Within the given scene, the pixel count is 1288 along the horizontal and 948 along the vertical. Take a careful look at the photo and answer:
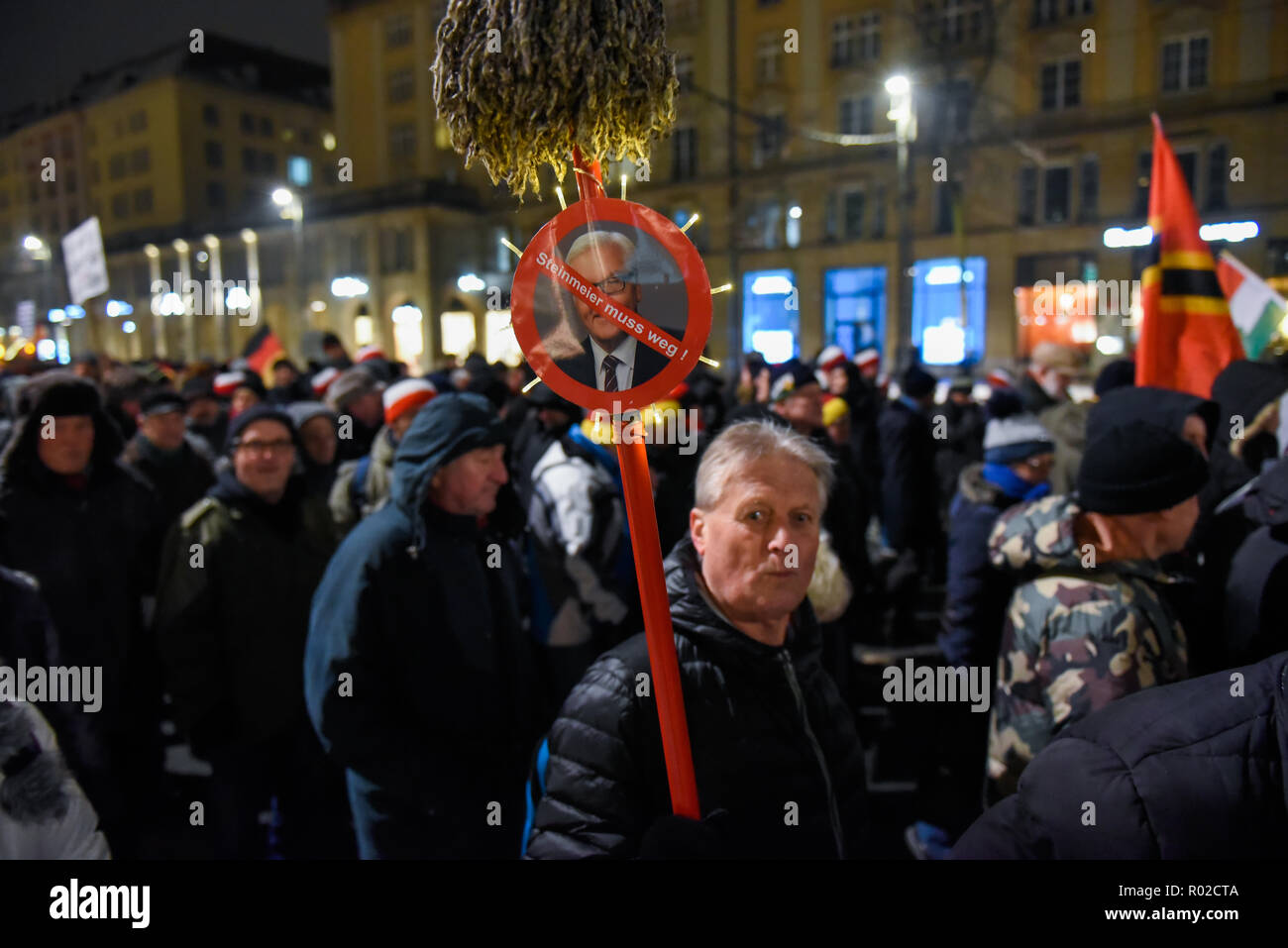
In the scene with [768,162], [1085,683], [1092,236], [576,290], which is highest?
[768,162]

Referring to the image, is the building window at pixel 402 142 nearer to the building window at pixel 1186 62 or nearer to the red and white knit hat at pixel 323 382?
the building window at pixel 1186 62

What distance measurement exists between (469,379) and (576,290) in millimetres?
5992

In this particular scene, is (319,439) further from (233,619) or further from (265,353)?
(265,353)

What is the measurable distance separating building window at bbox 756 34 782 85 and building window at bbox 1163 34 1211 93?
12032mm

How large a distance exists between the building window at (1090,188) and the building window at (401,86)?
81.1 feet

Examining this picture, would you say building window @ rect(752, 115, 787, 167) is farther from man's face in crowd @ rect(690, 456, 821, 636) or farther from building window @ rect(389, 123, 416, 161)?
man's face in crowd @ rect(690, 456, 821, 636)

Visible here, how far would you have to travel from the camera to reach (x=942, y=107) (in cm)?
2753

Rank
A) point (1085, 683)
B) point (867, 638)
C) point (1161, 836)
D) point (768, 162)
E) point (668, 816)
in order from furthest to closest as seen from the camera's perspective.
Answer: point (768, 162) → point (867, 638) → point (1085, 683) → point (668, 816) → point (1161, 836)

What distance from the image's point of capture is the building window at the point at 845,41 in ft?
93.7

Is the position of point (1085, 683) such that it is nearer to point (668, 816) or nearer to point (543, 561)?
point (668, 816)

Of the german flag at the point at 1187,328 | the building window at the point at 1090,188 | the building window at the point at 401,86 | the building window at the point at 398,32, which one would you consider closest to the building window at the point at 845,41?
the building window at the point at 1090,188

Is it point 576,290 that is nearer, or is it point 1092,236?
point 576,290

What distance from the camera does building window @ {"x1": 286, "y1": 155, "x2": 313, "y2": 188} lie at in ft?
113
